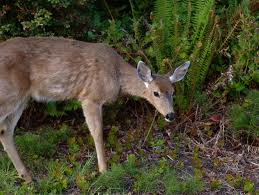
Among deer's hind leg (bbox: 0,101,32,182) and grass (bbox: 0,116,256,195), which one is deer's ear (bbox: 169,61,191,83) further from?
deer's hind leg (bbox: 0,101,32,182)

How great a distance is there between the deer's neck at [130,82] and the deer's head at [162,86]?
78 mm

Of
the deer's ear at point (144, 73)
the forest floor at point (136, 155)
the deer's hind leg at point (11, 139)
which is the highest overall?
the deer's ear at point (144, 73)

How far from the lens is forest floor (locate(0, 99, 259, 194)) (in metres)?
6.96

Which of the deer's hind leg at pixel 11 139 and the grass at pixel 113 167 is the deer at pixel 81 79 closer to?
the deer's hind leg at pixel 11 139

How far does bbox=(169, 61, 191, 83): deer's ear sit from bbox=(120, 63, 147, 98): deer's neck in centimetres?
36

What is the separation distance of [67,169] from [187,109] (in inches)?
78.3

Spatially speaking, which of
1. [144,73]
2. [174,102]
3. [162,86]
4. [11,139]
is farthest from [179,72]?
[11,139]

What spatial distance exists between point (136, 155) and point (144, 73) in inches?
41.6

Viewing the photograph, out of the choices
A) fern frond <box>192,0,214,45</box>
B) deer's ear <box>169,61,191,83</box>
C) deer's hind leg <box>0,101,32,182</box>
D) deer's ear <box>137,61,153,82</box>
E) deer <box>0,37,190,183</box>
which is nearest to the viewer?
deer's hind leg <box>0,101,32,182</box>

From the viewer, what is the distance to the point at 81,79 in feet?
25.4

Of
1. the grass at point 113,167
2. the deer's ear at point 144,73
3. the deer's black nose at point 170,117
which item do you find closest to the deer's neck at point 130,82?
the deer's ear at point 144,73

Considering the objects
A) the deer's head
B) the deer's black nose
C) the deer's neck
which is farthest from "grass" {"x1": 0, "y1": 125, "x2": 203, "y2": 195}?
the deer's neck

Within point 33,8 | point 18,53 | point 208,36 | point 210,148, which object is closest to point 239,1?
point 208,36

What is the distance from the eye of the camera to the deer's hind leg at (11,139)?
7.25m
